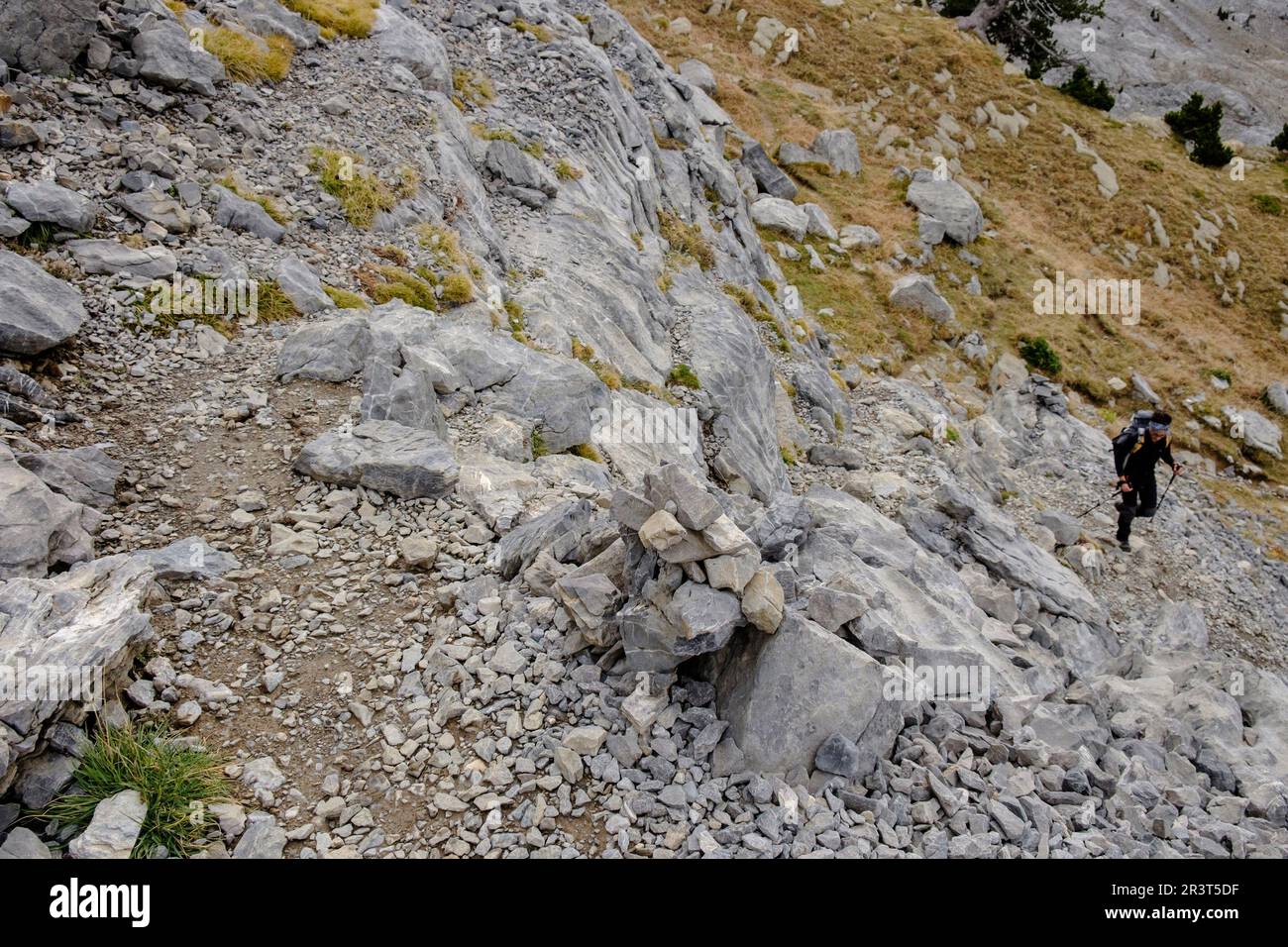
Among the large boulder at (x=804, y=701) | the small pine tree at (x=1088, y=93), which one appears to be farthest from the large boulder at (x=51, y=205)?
the small pine tree at (x=1088, y=93)

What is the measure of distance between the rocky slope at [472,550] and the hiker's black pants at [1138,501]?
165cm

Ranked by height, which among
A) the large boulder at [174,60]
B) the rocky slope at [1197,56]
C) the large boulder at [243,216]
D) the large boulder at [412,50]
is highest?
the rocky slope at [1197,56]

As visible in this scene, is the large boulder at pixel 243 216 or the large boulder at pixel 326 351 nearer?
the large boulder at pixel 326 351

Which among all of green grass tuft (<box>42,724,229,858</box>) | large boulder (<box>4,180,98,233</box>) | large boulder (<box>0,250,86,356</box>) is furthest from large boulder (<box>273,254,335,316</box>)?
green grass tuft (<box>42,724,229,858</box>)

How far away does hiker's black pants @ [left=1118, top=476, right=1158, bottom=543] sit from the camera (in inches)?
938

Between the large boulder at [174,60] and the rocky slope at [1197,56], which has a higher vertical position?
the rocky slope at [1197,56]

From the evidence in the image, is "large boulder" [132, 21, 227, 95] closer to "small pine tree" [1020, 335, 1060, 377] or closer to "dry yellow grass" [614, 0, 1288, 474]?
"dry yellow grass" [614, 0, 1288, 474]

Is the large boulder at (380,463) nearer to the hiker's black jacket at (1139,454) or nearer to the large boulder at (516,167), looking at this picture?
the large boulder at (516,167)

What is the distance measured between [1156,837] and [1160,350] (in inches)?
1853

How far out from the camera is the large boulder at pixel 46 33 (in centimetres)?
1462

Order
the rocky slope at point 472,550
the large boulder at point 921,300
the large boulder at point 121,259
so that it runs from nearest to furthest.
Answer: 1. the rocky slope at point 472,550
2. the large boulder at point 121,259
3. the large boulder at point 921,300

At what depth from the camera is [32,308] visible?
425 inches

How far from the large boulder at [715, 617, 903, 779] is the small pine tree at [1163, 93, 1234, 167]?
8250 cm

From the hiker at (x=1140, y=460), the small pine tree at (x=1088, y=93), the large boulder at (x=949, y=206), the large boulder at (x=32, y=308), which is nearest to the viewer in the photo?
the large boulder at (x=32, y=308)
